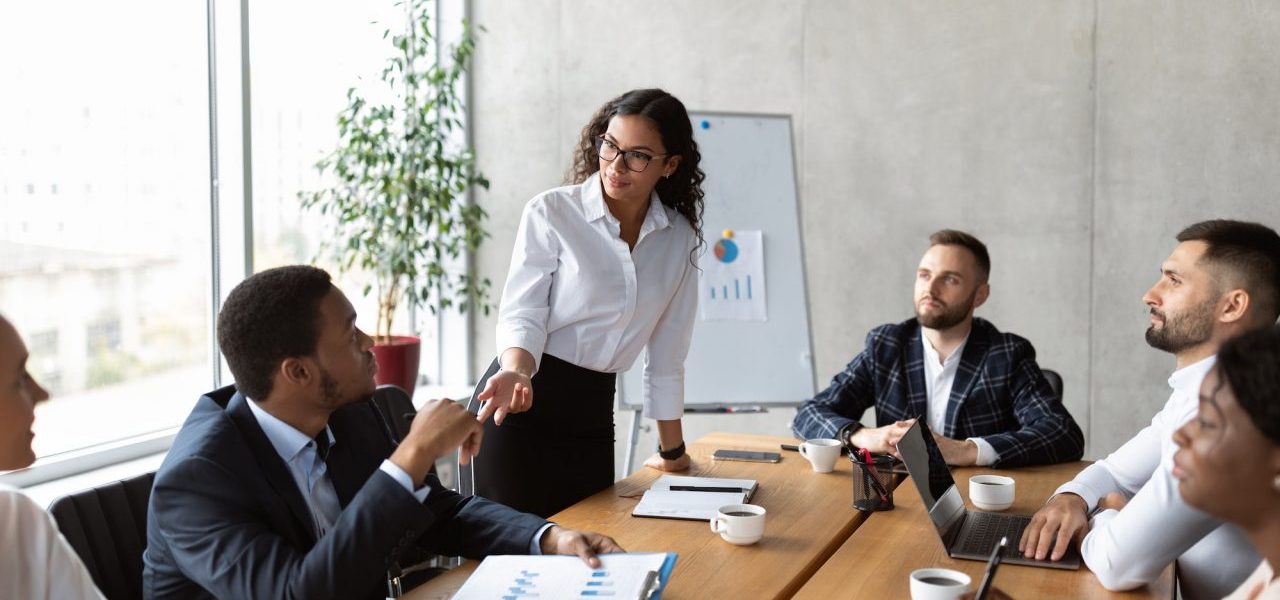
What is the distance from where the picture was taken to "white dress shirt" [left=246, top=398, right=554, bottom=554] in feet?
6.04

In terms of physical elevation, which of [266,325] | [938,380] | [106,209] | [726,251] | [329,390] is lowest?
[938,380]

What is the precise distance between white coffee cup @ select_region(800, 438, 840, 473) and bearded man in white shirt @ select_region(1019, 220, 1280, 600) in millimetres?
588

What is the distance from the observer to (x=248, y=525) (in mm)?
1642

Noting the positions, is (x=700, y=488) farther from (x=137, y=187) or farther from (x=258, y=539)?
(x=137, y=187)

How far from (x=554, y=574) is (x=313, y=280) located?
0.62 meters

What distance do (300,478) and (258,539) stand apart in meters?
0.25

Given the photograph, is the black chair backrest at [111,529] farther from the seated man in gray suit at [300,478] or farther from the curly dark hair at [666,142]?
the curly dark hair at [666,142]

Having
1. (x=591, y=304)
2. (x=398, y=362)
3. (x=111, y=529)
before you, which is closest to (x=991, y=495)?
(x=591, y=304)

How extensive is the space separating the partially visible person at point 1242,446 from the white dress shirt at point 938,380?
168cm

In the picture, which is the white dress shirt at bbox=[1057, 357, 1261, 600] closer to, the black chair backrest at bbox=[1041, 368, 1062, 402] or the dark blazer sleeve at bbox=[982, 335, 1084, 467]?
the dark blazer sleeve at bbox=[982, 335, 1084, 467]

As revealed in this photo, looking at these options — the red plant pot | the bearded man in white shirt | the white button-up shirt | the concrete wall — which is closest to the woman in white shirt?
the white button-up shirt

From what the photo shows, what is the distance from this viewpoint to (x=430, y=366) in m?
5.34

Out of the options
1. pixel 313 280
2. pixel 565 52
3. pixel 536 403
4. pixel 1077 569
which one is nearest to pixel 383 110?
pixel 565 52

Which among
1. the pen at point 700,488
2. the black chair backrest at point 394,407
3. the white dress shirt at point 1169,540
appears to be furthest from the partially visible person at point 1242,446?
the black chair backrest at point 394,407
